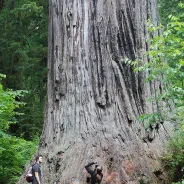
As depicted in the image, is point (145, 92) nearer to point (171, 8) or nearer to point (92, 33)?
point (92, 33)

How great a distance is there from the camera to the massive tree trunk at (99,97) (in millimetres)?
7184

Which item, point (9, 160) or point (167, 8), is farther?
point (167, 8)

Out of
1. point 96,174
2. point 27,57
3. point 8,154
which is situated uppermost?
point 27,57

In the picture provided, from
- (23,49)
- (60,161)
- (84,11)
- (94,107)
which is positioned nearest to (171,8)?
(23,49)

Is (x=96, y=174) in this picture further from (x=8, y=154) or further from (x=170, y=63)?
(x=8, y=154)

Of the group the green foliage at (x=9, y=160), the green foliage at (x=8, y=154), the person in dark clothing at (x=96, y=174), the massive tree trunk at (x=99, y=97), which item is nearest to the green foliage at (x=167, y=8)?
the massive tree trunk at (x=99, y=97)

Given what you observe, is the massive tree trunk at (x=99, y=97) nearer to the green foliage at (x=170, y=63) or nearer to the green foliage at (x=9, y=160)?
Answer: the green foliage at (x=170, y=63)

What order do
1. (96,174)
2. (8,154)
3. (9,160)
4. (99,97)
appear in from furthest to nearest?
1. (9,160)
2. (8,154)
3. (99,97)
4. (96,174)

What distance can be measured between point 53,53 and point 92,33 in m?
1.15

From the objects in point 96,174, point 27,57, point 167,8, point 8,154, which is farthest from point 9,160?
point 167,8

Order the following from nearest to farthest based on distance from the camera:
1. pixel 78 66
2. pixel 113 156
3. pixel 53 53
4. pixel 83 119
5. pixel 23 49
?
pixel 113 156 → pixel 83 119 → pixel 78 66 → pixel 53 53 → pixel 23 49

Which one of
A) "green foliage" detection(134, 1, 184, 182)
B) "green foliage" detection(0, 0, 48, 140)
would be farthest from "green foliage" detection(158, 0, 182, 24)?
"green foliage" detection(134, 1, 184, 182)

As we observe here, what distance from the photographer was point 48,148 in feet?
26.0

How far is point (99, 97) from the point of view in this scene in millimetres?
7965
